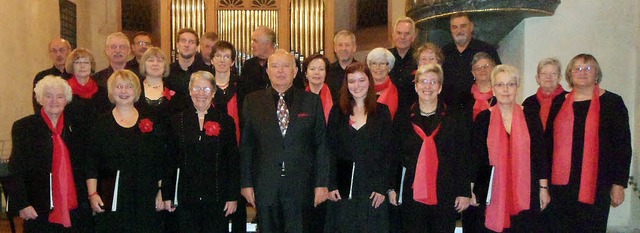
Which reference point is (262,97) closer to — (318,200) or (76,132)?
(318,200)

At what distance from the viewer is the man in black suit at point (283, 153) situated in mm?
3656

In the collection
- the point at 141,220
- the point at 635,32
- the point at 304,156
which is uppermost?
the point at 635,32

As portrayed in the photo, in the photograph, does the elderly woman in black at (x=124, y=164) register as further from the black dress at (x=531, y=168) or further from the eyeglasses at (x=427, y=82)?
the black dress at (x=531, y=168)

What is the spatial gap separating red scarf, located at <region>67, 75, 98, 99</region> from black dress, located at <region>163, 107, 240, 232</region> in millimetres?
723

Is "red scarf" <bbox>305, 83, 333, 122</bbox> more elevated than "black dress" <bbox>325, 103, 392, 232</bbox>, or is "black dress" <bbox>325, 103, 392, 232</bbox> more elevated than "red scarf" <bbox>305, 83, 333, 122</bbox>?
"red scarf" <bbox>305, 83, 333, 122</bbox>

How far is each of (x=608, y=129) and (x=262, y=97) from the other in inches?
78.6

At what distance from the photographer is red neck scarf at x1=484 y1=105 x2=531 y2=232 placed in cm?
371

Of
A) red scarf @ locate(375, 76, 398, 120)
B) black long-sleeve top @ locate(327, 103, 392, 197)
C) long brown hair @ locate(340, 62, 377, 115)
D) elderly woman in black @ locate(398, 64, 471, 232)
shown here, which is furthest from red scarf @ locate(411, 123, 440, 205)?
red scarf @ locate(375, 76, 398, 120)

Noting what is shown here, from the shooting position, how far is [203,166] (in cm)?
376

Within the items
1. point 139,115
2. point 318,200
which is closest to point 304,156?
point 318,200

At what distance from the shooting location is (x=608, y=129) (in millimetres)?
3865

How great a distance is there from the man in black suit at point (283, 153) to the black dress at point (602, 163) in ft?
4.80

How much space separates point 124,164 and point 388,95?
1609 mm

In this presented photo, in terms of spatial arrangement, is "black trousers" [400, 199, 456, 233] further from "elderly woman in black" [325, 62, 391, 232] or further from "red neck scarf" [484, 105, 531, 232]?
"red neck scarf" [484, 105, 531, 232]
